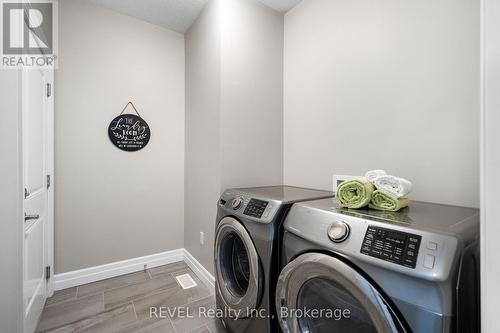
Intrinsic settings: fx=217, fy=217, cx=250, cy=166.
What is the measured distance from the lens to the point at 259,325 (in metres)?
1.16

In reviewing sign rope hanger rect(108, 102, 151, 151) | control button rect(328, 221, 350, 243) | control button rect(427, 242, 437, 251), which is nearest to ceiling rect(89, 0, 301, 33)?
sign rope hanger rect(108, 102, 151, 151)

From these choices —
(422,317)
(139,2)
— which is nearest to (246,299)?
(422,317)

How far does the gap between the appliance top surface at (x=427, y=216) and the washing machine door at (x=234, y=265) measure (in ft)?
1.52

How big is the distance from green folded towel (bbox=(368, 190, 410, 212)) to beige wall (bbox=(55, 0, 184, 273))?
209 cm

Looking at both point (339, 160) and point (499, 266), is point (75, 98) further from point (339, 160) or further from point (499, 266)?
point (499, 266)

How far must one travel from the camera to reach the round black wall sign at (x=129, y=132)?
85.5 inches

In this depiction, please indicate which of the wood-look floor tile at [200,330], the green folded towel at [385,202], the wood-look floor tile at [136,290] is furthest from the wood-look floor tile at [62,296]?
the green folded towel at [385,202]

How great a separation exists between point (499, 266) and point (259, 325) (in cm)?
105

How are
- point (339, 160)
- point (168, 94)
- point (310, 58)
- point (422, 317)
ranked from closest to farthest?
point (422, 317) < point (339, 160) < point (310, 58) < point (168, 94)

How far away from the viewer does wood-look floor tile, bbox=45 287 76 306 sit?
5.87ft

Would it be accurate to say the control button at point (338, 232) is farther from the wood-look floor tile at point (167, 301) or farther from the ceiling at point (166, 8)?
the ceiling at point (166, 8)

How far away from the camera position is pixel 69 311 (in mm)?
1666

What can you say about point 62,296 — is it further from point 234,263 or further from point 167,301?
point 234,263

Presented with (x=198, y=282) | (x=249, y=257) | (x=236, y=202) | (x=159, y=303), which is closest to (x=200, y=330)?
(x=159, y=303)
